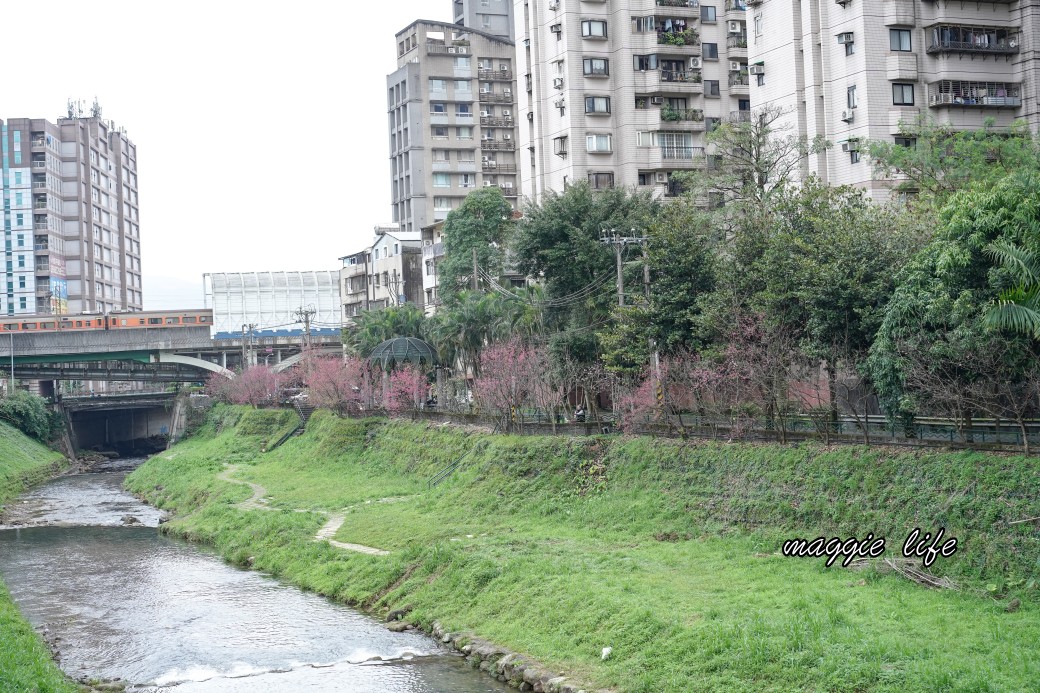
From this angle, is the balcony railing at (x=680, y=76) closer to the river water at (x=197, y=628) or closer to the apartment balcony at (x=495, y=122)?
the river water at (x=197, y=628)

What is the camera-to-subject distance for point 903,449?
990 inches

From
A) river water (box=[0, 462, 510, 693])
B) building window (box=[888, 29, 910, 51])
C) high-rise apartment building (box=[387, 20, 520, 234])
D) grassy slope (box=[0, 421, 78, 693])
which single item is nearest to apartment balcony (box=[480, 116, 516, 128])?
high-rise apartment building (box=[387, 20, 520, 234])

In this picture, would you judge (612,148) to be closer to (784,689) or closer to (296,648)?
(296,648)

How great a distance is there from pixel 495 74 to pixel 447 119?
6.19 metres

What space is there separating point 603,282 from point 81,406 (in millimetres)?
55741

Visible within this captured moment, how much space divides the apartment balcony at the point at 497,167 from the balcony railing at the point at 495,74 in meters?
7.46

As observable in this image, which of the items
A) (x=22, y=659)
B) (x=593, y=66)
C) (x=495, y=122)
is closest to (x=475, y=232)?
(x=593, y=66)

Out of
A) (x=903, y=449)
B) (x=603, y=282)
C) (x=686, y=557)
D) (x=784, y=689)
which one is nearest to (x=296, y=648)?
(x=686, y=557)

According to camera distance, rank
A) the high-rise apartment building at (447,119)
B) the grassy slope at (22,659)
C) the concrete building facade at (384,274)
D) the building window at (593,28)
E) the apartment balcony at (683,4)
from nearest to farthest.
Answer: the grassy slope at (22,659) < the building window at (593,28) < the apartment balcony at (683,4) < the concrete building facade at (384,274) < the high-rise apartment building at (447,119)

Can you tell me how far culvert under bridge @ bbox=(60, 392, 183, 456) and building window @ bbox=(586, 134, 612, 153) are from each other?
40.9 meters

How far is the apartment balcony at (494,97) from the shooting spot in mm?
94000

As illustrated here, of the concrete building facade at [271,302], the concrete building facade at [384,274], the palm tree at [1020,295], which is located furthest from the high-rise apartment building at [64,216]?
the palm tree at [1020,295]

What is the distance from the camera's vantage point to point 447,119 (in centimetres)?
9250

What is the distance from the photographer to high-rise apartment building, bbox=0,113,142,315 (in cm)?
10900
